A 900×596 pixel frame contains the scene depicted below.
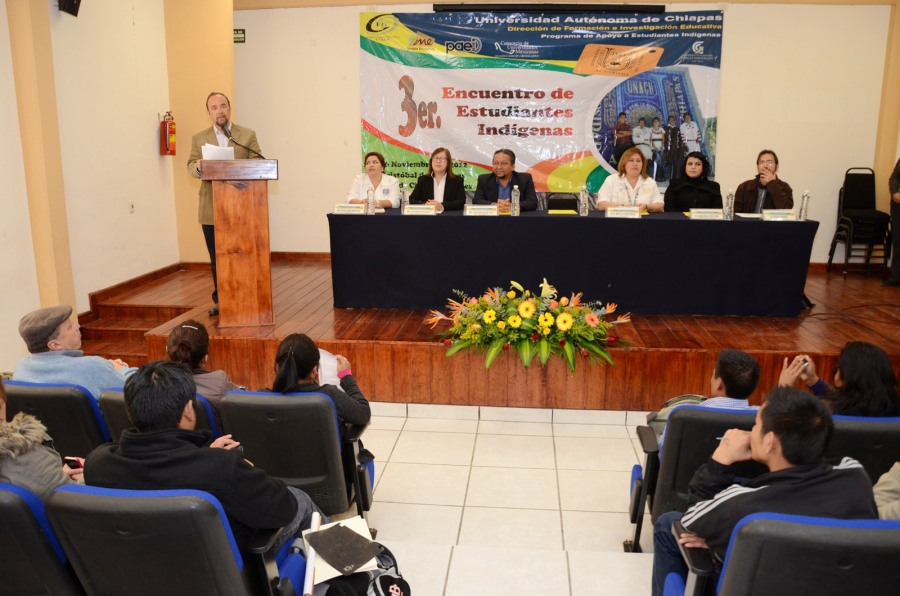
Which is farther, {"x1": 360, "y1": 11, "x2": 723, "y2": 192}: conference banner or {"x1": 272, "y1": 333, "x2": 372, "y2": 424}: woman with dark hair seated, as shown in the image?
{"x1": 360, "y1": 11, "x2": 723, "y2": 192}: conference banner

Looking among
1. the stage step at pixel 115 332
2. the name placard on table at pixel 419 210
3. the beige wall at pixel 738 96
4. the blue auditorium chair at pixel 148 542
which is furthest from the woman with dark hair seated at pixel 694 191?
the blue auditorium chair at pixel 148 542

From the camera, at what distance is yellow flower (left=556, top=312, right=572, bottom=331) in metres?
3.74

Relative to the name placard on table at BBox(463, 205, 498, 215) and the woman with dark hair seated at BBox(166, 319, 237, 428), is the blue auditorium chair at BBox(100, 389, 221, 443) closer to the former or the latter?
the woman with dark hair seated at BBox(166, 319, 237, 428)

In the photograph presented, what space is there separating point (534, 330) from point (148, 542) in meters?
2.65

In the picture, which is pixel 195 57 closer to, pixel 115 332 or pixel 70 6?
pixel 70 6

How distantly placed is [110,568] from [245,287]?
2.79 meters

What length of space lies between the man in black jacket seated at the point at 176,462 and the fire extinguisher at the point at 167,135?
488 cm

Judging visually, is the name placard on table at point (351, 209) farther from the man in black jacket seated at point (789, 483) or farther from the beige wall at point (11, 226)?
the man in black jacket seated at point (789, 483)

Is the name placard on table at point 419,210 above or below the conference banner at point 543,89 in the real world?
below

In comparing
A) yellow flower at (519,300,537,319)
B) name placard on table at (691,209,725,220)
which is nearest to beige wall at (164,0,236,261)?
yellow flower at (519,300,537,319)

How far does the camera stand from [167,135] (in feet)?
20.0

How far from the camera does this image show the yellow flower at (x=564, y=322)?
3.74 meters

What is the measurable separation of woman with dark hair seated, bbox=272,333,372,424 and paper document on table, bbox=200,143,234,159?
205cm

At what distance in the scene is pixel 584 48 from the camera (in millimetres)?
6547
